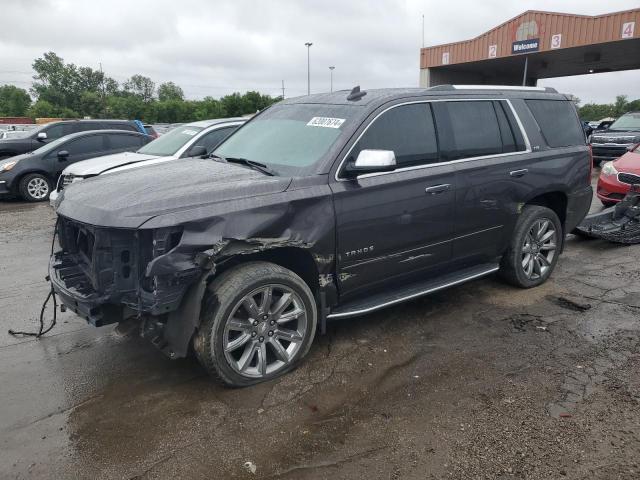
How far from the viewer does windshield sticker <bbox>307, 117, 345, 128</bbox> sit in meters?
3.94

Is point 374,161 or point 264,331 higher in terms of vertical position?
point 374,161

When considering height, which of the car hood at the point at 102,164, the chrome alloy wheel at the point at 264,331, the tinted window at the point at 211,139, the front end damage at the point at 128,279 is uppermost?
the tinted window at the point at 211,139

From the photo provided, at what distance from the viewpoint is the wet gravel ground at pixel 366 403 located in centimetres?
272

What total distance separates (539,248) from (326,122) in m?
2.74

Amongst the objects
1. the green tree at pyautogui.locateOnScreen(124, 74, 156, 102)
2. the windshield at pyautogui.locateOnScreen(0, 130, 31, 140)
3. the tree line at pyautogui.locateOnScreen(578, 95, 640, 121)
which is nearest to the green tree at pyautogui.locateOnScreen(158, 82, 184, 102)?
the green tree at pyautogui.locateOnScreen(124, 74, 156, 102)

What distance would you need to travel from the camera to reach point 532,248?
5.21m

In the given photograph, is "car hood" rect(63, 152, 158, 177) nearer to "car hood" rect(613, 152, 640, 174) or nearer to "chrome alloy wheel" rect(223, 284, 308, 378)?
"chrome alloy wheel" rect(223, 284, 308, 378)

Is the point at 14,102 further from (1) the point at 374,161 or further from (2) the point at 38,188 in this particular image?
(1) the point at 374,161

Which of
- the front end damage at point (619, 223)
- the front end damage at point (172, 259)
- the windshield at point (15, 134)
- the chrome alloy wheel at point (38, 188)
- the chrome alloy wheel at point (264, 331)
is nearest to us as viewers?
the front end damage at point (172, 259)

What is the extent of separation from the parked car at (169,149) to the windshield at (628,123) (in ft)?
45.2

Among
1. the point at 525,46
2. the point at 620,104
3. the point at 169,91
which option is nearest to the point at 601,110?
the point at 620,104

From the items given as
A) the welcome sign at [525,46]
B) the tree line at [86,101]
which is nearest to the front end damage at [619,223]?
the welcome sign at [525,46]

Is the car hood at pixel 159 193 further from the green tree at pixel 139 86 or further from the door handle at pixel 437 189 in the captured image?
the green tree at pixel 139 86

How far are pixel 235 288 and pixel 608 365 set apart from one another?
2.75 m
